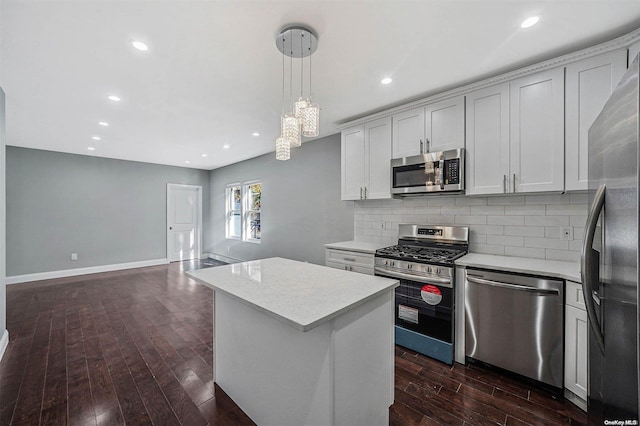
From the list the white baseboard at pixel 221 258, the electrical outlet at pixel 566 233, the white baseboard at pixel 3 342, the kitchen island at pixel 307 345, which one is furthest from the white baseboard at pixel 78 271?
the electrical outlet at pixel 566 233

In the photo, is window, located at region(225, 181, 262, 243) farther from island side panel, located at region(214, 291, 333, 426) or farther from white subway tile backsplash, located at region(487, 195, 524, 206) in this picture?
white subway tile backsplash, located at region(487, 195, 524, 206)

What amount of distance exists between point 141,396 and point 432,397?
215 cm

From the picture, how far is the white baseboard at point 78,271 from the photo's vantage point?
4945 millimetres

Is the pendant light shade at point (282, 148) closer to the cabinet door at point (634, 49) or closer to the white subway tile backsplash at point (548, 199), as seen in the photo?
the white subway tile backsplash at point (548, 199)

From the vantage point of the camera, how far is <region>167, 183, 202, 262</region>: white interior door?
22.5 feet

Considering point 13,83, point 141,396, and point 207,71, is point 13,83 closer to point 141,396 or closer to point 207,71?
point 207,71

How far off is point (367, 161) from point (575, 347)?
2511 millimetres

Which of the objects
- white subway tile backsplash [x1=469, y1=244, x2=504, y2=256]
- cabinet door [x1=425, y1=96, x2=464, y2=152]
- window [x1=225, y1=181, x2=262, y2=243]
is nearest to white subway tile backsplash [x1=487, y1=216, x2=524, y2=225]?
white subway tile backsplash [x1=469, y1=244, x2=504, y2=256]

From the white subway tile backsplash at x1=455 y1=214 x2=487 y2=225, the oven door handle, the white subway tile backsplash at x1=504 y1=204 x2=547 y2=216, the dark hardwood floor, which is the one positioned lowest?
the dark hardwood floor

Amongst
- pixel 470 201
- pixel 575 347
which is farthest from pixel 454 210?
pixel 575 347

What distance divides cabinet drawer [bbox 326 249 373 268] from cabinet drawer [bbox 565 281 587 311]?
1.61 metres

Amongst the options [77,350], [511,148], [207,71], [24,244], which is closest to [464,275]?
[511,148]

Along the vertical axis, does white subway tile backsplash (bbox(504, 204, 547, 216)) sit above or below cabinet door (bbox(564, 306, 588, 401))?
above

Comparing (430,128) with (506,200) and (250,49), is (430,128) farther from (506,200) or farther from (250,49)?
(250,49)
